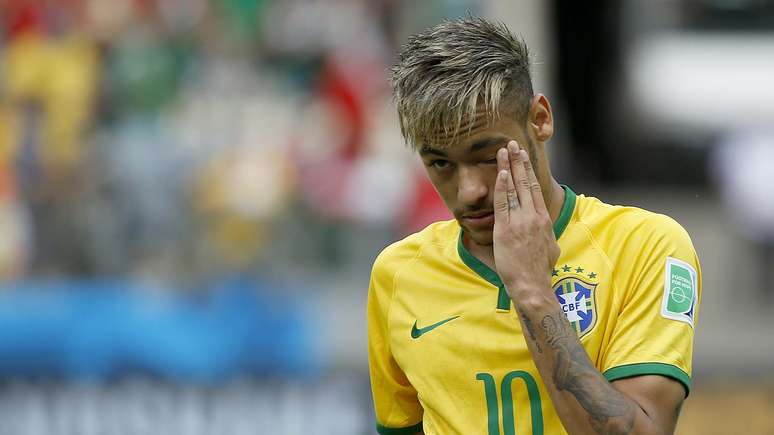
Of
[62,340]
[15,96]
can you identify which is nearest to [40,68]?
[15,96]

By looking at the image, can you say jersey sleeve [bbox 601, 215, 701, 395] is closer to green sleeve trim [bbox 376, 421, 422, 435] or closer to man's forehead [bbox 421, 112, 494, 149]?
man's forehead [bbox 421, 112, 494, 149]

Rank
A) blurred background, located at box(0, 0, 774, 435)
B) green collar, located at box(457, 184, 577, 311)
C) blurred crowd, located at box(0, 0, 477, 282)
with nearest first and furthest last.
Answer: green collar, located at box(457, 184, 577, 311)
blurred background, located at box(0, 0, 774, 435)
blurred crowd, located at box(0, 0, 477, 282)

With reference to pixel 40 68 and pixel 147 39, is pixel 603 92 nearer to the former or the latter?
pixel 147 39

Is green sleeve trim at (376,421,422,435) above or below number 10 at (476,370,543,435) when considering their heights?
below

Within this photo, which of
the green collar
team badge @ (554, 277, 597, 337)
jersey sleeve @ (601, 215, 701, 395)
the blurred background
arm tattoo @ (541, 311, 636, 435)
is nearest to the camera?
arm tattoo @ (541, 311, 636, 435)

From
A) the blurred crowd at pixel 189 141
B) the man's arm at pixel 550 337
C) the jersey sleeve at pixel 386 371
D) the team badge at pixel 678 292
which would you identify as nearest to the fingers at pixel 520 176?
the man's arm at pixel 550 337

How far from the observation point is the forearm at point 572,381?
2.64m

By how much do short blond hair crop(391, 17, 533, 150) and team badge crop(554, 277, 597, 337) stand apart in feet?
1.29

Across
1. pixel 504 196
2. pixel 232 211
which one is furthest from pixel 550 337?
pixel 232 211

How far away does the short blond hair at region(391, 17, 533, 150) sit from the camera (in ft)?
9.21

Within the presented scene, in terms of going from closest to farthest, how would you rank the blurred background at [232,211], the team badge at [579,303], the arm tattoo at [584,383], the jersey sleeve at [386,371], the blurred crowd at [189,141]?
the arm tattoo at [584,383], the team badge at [579,303], the jersey sleeve at [386,371], the blurred background at [232,211], the blurred crowd at [189,141]

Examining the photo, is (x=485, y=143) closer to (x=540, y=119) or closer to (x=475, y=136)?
(x=475, y=136)

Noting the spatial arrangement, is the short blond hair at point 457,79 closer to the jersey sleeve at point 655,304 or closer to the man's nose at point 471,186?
the man's nose at point 471,186

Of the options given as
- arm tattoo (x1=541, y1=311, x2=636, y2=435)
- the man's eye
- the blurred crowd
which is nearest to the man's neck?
the man's eye
